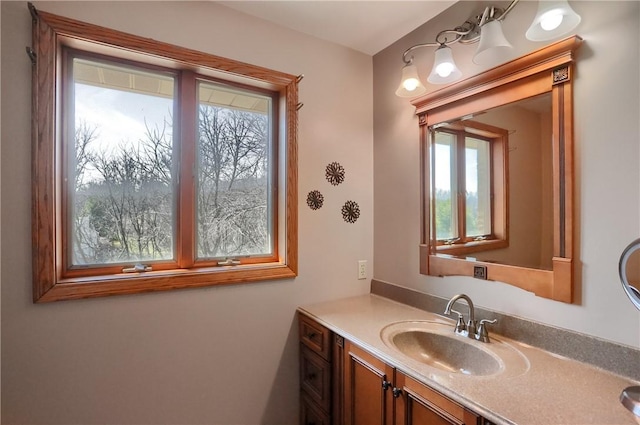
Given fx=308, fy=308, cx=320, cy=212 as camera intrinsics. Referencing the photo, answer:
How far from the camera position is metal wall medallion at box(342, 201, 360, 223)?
200 cm

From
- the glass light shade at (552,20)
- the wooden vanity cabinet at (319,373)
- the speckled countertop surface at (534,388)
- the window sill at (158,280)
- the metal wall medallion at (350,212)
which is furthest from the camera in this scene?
the metal wall medallion at (350,212)

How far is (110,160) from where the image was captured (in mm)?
1485

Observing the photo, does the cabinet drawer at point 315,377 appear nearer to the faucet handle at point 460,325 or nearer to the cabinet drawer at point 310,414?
the cabinet drawer at point 310,414

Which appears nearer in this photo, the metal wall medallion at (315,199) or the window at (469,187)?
the window at (469,187)

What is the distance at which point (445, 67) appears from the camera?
1.50 metres

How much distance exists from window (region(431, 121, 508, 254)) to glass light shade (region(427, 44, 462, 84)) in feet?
0.77

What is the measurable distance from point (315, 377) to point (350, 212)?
0.99 m

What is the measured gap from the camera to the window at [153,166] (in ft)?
4.25

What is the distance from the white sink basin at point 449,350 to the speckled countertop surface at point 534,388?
0.03 m

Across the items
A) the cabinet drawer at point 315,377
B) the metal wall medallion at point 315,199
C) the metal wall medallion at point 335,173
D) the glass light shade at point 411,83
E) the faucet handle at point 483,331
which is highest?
the glass light shade at point 411,83

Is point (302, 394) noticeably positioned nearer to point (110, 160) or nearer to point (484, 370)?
point (484, 370)

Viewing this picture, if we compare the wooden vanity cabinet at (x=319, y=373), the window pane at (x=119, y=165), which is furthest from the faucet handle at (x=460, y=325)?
the window pane at (x=119, y=165)

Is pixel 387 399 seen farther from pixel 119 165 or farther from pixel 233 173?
pixel 119 165

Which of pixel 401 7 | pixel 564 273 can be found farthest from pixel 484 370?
pixel 401 7
